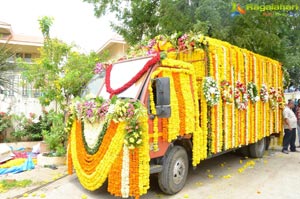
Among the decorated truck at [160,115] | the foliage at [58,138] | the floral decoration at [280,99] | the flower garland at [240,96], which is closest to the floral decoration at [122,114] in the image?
the decorated truck at [160,115]

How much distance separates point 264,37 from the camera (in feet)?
30.9

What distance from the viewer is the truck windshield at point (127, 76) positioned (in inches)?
182

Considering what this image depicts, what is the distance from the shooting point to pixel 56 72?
7.41 meters

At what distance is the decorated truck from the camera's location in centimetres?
417

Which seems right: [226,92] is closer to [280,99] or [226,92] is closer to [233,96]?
[233,96]

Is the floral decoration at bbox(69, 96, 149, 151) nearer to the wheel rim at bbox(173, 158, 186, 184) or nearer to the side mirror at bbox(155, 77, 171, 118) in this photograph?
the side mirror at bbox(155, 77, 171, 118)

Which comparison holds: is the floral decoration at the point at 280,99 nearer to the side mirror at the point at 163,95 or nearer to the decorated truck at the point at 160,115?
the decorated truck at the point at 160,115

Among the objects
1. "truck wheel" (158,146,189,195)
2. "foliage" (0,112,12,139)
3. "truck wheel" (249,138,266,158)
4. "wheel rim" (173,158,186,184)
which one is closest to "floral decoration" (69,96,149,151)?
"truck wheel" (158,146,189,195)

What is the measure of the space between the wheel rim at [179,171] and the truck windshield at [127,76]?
4.98 feet

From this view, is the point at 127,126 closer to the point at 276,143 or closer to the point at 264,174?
the point at 264,174

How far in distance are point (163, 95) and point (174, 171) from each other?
1524 millimetres

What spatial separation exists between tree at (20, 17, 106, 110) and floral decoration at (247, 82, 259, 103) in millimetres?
4159

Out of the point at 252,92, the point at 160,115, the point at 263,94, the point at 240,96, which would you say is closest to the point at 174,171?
the point at 160,115

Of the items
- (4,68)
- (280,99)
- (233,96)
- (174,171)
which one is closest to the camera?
(174,171)
